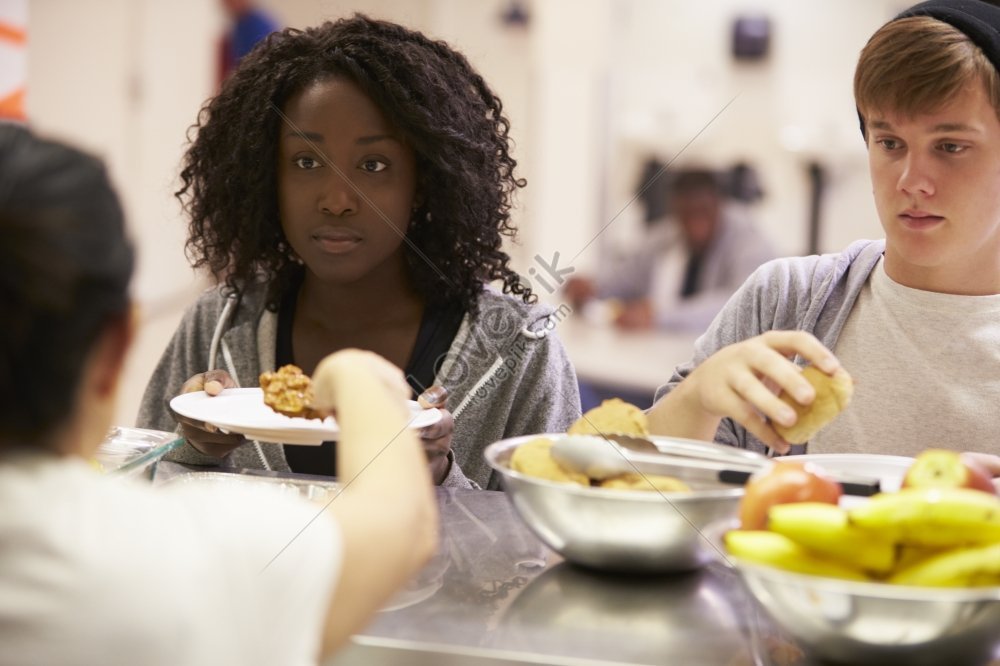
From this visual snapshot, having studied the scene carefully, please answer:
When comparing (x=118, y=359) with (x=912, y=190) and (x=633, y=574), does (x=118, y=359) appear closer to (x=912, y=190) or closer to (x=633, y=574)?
(x=633, y=574)

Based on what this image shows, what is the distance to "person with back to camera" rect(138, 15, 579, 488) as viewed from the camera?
1.32 m

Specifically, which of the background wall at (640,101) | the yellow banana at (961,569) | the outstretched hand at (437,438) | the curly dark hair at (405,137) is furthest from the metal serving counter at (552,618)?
the curly dark hair at (405,137)

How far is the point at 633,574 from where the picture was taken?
0.84 m

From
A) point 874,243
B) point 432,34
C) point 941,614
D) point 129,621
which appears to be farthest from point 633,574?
point 432,34

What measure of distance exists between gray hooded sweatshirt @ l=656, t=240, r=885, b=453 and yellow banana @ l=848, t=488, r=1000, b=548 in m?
0.65

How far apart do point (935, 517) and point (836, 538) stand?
0.06 metres

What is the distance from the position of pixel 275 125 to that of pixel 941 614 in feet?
3.44

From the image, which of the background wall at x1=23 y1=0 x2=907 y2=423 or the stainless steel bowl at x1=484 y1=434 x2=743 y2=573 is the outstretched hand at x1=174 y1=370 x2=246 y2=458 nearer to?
the background wall at x1=23 y1=0 x2=907 y2=423

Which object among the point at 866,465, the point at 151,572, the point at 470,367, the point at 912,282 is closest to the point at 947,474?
the point at 866,465

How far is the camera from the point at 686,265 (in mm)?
1331

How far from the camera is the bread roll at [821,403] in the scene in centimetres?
89

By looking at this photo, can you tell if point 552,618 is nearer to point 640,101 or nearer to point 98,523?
point 98,523

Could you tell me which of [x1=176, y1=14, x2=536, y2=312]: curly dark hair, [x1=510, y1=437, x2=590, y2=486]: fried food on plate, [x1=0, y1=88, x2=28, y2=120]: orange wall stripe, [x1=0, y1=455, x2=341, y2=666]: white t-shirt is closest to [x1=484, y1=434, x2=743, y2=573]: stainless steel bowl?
[x1=510, y1=437, x2=590, y2=486]: fried food on plate

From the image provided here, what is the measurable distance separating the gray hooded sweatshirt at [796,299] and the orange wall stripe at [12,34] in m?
2.17
